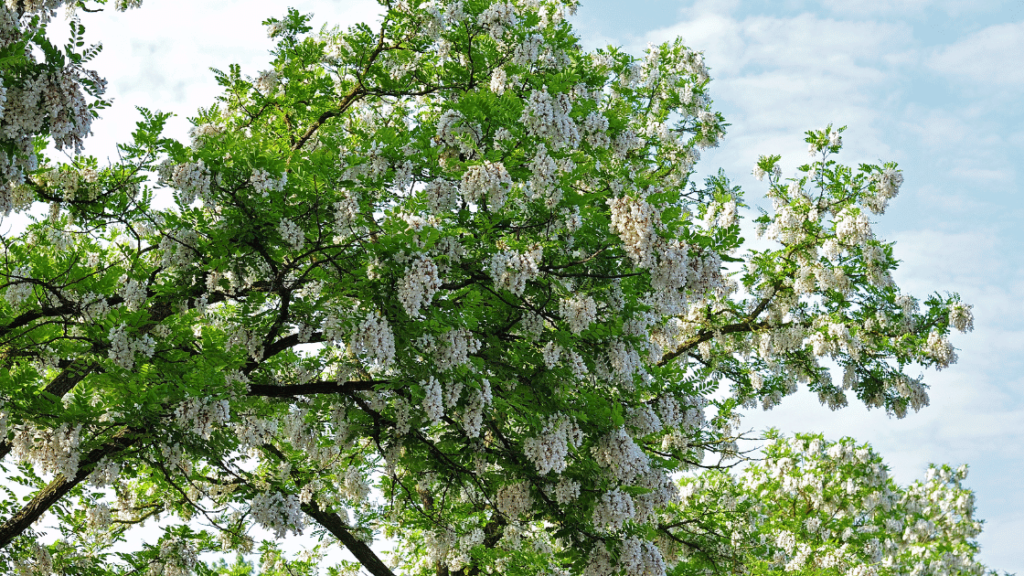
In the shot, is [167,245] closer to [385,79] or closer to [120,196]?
[120,196]

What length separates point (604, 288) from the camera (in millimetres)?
8219

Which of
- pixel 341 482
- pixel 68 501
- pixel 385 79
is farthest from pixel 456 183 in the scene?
pixel 68 501

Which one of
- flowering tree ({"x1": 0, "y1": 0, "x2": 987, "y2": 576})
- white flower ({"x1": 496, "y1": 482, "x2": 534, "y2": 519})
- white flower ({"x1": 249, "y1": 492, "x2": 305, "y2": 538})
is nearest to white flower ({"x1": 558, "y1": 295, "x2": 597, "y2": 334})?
flowering tree ({"x1": 0, "y1": 0, "x2": 987, "y2": 576})

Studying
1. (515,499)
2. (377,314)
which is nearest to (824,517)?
(515,499)

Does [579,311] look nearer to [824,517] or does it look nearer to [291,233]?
[291,233]

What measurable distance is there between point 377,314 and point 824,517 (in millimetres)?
15685

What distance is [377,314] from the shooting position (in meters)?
7.49

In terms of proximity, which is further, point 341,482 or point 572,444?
point 341,482

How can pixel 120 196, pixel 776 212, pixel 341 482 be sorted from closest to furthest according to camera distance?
1. pixel 120 196
2. pixel 341 482
3. pixel 776 212

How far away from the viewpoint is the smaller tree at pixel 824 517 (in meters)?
13.7

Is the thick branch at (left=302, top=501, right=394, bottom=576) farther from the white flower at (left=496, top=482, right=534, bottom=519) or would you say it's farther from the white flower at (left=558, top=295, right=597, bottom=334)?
the white flower at (left=558, top=295, right=597, bottom=334)

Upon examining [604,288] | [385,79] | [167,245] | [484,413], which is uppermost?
[385,79]

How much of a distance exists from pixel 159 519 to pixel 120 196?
20.6 ft

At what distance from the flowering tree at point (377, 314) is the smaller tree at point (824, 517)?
4.23 ft
